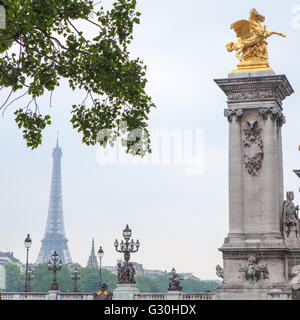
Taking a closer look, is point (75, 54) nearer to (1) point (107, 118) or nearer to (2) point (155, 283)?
(1) point (107, 118)

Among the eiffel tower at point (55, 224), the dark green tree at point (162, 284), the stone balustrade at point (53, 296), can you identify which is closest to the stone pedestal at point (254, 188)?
the stone balustrade at point (53, 296)

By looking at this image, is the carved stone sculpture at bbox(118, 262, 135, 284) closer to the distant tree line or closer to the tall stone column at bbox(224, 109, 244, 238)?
the tall stone column at bbox(224, 109, 244, 238)

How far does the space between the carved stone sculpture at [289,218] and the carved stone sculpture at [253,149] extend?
72.0 inches

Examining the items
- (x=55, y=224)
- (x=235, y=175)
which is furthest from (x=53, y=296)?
(x=55, y=224)

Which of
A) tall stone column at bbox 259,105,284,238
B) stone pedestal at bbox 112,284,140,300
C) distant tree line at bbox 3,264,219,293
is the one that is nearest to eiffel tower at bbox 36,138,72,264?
distant tree line at bbox 3,264,219,293

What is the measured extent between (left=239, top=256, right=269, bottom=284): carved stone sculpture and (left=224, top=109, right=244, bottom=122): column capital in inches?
244

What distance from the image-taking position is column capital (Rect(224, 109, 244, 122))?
37344 millimetres

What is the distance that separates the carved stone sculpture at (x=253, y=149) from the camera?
3712 centimetres

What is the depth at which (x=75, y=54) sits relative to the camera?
51.4 feet

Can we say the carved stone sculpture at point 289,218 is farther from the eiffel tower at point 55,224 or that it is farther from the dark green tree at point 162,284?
the eiffel tower at point 55,224
